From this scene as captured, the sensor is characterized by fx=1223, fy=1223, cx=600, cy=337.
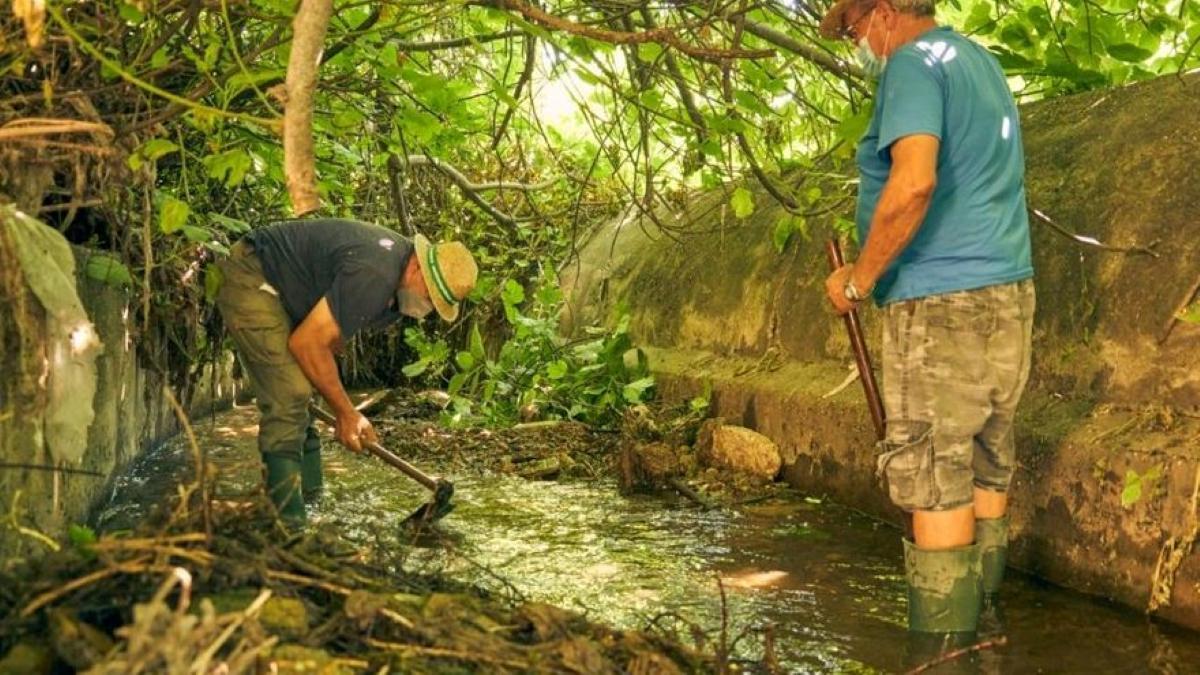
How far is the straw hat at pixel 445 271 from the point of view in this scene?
534cm

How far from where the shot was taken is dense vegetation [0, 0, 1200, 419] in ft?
11.9

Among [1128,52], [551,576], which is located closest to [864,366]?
[551,576]

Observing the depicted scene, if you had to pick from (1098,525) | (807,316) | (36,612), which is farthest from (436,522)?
(36,612)

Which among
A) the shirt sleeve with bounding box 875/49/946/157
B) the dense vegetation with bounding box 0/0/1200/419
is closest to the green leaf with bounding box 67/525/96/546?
the dense vegetation with bounding box 0/0/1200/419

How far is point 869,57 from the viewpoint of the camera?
165 inches

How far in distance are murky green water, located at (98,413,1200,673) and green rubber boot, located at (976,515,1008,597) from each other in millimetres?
138

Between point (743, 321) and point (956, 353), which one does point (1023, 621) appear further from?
point (743, 321)

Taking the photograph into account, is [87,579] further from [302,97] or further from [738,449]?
[738,449]

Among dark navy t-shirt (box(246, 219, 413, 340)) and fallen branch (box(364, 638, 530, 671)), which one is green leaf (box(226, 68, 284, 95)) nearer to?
dark navy t-shirt (box(246, 219, 413, 340))

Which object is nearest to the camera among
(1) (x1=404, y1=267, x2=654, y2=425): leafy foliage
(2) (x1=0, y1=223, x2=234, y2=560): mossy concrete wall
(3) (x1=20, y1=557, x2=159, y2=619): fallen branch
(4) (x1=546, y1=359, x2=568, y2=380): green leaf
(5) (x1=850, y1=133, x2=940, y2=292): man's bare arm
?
(3) (x1=20, y1=557, x2=159, y2=619): fallen branch

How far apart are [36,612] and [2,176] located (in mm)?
1592

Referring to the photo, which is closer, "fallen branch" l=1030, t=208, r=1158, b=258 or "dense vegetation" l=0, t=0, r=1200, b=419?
"dense vegetation" l=0, t=0, r=1200, b=419

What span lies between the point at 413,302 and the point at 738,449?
2.32m

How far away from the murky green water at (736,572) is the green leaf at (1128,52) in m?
2.33
